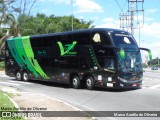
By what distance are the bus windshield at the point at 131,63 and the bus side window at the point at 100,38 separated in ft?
3.85

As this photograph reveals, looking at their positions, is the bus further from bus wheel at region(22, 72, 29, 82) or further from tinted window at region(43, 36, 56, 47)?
bus wheel at region(22, 72, 29, 82)

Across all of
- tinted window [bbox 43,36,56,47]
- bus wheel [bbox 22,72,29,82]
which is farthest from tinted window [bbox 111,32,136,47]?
bus wheel [bbox 22,72,29,82]

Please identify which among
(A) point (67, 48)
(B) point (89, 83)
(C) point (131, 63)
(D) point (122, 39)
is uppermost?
(D) point (122, 39)

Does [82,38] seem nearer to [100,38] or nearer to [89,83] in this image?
[100,38]

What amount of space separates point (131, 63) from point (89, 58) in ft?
7.84

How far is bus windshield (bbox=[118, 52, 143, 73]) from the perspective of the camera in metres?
20.8

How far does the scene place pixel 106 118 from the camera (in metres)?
12.0

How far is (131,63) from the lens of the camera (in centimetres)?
2156

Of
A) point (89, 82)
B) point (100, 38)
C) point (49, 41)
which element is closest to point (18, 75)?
point (49, 41)

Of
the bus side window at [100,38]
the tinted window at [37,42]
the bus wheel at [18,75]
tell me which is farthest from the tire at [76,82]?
the bus wheel at [18,75]

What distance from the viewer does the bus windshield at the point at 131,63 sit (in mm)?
20841

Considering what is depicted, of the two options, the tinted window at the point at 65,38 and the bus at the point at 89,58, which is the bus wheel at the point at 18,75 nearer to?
the bus at the point at 89,58

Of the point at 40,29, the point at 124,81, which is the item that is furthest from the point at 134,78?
the point at 40,29

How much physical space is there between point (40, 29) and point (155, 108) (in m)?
43.0
